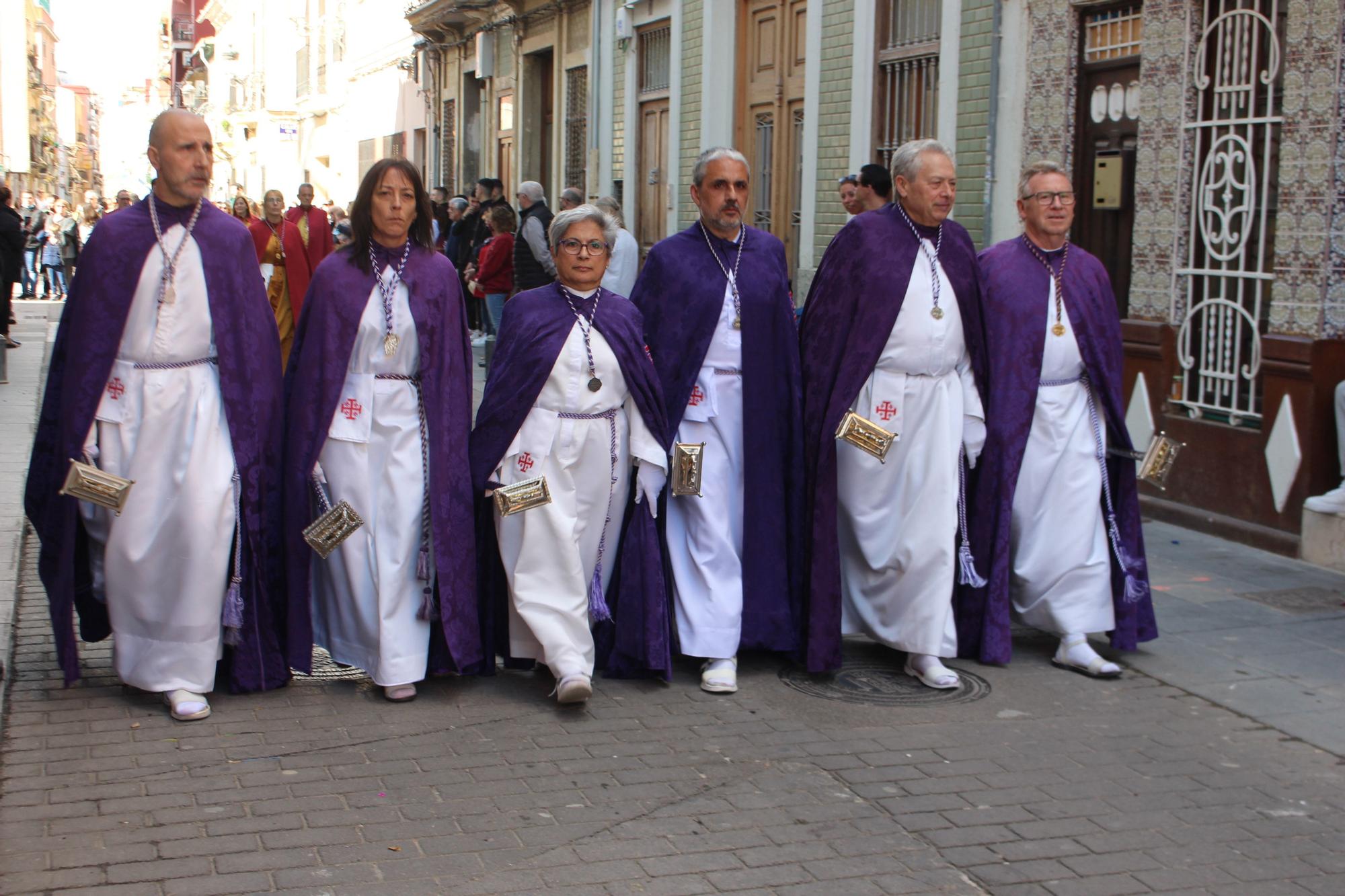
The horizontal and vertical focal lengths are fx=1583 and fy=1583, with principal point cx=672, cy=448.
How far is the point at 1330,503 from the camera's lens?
7.66 meters

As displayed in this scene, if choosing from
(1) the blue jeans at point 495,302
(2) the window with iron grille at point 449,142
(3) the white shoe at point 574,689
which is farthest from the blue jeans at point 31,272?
(3) the white shoe at point 574,689

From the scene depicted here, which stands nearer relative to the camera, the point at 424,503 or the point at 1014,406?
the point at 424,503

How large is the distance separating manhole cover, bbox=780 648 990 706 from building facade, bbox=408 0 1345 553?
302 cm

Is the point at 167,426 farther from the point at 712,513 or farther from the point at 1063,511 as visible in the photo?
the point at 1063,511

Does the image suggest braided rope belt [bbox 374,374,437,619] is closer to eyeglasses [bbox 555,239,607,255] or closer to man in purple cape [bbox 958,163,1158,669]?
eyeglasses [bbox 555,239,607,255]

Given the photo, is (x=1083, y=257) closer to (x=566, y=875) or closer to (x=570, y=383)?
(x=570, y=383)

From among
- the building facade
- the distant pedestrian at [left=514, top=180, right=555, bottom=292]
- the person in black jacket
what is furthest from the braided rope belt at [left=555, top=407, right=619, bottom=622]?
the person in black jacket

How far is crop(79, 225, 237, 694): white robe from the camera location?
5.21 m

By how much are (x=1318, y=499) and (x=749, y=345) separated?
353 centimetres

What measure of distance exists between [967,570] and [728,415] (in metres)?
1.06

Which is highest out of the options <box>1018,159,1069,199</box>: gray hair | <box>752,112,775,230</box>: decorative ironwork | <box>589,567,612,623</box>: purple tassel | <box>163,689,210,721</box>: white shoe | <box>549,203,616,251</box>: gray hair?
<box>752,112,775,230</box>: decorative ironwork

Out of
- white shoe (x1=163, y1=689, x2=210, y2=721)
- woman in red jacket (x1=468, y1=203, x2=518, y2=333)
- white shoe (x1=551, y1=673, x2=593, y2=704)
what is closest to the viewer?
white shoe (x1=163, y1=689, x2=210, y2=721)

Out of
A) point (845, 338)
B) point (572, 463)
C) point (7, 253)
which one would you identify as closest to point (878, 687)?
point (845, 338)

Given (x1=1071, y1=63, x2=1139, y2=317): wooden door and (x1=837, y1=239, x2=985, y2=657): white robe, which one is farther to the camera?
(x1=1071, y1=63, x2=1139, y2=317): wooden door
